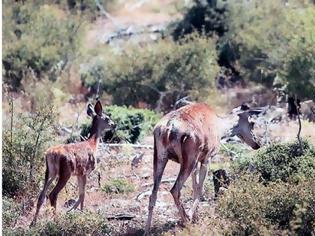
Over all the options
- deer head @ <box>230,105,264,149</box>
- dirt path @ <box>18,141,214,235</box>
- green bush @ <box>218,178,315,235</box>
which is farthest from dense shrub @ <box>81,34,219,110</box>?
green bush @ <box>218,178,315,235</box>

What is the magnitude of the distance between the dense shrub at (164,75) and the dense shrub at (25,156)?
1205 cm

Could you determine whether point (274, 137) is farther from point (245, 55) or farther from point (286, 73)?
point (245, 55)

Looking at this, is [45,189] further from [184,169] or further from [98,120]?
[98,120]

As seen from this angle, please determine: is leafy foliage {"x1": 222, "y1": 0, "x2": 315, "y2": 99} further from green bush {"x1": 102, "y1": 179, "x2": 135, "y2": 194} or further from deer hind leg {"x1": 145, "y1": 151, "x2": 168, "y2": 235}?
deer hind leg {"x1": 145, "y1": 151, "x2": 168, "y2": 235}

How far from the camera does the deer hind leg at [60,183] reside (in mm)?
12008

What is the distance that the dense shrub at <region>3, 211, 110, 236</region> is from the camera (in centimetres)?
→ 1067

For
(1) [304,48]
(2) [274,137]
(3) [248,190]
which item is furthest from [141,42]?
(3) [248,190]

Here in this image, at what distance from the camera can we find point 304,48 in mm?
23297

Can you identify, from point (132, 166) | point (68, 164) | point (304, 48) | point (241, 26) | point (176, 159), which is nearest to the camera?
point (176, 159)

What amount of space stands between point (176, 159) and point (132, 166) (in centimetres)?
431

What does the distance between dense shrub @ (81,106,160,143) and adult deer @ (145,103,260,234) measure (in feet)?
21.3

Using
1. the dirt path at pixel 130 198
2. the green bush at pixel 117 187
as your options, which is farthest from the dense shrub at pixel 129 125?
the green bush at pixel 117 187

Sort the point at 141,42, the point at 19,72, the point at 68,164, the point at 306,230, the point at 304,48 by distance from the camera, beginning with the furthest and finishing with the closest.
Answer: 1. the point at 141,42
2. the point at 19,72
3. the point at 304,48
4. the point at 68,164
5. the point at 306,230

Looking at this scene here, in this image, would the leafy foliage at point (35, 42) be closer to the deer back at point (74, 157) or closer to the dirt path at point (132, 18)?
the dirt path at point (132, 18)
